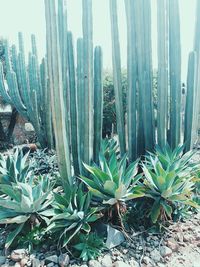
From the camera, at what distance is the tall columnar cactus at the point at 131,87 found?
3.40 m

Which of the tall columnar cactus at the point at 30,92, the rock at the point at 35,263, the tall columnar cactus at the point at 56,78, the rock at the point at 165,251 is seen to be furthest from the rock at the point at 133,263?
the tall columnar cactus at the point at 30,92

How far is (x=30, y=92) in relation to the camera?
7.39m

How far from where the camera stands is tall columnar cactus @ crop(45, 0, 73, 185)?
2475 millimetres

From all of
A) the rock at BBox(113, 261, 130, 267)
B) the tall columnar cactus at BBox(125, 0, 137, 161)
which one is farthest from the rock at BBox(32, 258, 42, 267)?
the tall columnar cactus at BBox(125, 0, 137, 161)

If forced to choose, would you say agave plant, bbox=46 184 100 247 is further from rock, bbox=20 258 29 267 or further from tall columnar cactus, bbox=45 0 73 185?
tall columnar cactus, bbox=45 0 73 185

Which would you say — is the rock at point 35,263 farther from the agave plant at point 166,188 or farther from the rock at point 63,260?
the agave plant at point 166,188

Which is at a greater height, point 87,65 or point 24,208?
point 87,65

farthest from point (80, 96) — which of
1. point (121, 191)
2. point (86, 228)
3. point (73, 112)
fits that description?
point (86, 228)

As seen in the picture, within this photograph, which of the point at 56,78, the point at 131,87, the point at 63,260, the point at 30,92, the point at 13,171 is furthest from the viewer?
Answer: the point at 30,92

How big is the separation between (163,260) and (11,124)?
928 cm

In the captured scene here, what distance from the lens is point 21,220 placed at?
7.32 ft

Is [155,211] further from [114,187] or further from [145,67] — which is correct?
[145,67]

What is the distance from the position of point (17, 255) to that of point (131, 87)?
2.40 m

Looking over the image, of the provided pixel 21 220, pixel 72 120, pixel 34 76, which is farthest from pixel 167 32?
pixel 34 76
